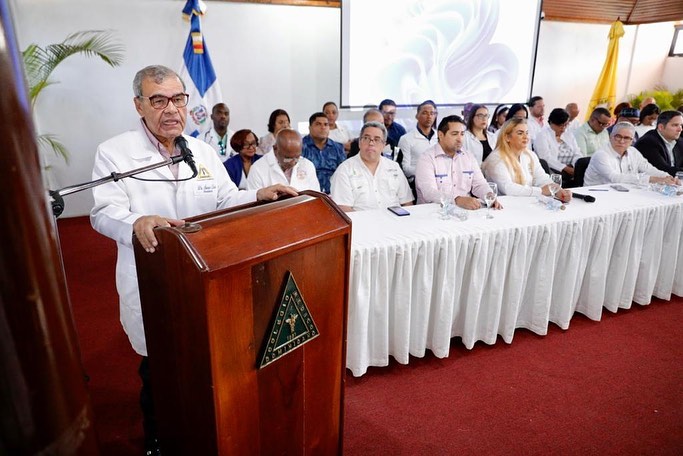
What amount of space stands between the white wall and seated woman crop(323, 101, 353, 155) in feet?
2.86

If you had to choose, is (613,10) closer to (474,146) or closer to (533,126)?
(533,126)

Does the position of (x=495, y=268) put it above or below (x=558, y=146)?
below

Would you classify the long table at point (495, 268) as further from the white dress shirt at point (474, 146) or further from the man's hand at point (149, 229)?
the white dress shirt at point (474, 146)

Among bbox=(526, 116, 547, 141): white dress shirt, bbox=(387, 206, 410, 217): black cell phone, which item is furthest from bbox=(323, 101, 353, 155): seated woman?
bbox=(387, 206, 410, 217): black cell phone

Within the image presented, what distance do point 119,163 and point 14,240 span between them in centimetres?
132

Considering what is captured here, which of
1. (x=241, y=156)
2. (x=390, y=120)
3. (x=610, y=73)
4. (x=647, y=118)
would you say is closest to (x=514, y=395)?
(x=241, y=156)

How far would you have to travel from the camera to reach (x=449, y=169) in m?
3.05

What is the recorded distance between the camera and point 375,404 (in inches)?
81.4

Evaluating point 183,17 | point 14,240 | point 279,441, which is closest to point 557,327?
point 279,441

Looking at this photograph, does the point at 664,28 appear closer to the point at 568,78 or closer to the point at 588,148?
the point at 568,78

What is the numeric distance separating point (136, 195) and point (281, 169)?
161 centimetres

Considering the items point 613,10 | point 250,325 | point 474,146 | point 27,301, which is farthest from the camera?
point 613,10

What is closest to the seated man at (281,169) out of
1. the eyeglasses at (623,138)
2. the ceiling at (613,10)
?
the eyeglasses at (623,138)

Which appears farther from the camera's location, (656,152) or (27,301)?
(656,152)
